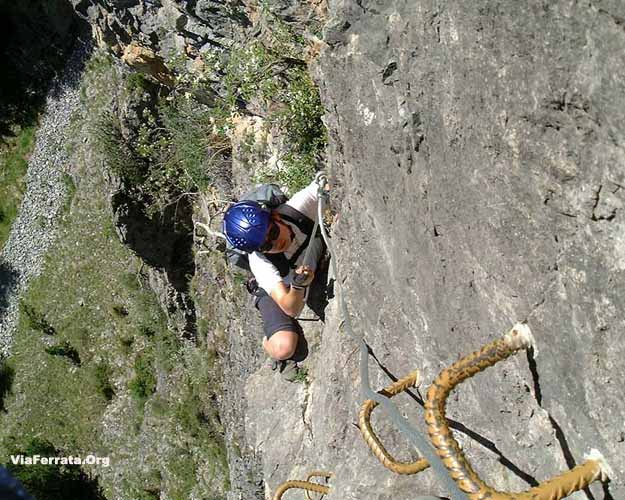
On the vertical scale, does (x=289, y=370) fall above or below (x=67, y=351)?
below

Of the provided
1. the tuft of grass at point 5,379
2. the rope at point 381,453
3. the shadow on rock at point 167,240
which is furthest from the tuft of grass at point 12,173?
the rope at point 381,453

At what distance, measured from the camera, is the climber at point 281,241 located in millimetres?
4949

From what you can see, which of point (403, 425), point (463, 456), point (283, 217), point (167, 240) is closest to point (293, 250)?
point (283, 217)

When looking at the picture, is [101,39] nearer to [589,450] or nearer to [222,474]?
[222,474]

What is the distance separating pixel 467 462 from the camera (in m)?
2.12

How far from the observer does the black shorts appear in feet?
19.4

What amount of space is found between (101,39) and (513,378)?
8180 millimetres

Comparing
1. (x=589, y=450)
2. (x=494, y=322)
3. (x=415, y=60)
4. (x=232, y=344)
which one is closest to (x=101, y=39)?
(x=232, y=344)

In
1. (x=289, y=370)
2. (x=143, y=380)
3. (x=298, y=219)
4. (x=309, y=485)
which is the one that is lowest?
(x=309, y=485)

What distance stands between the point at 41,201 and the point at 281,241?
36.6 feet

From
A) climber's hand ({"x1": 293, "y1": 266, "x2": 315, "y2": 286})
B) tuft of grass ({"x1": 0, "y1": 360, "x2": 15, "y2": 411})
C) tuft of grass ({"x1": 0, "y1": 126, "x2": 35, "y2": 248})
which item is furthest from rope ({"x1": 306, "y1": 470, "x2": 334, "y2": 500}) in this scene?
tuft of grass ({"x1": 0, "y1": 126, "x2": 35, "y2": 248})

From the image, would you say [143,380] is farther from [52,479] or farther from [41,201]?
[41,201]

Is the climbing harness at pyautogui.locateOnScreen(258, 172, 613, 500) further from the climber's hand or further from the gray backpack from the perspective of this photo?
the gray backpack

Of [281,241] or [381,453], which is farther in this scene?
[281,241]
